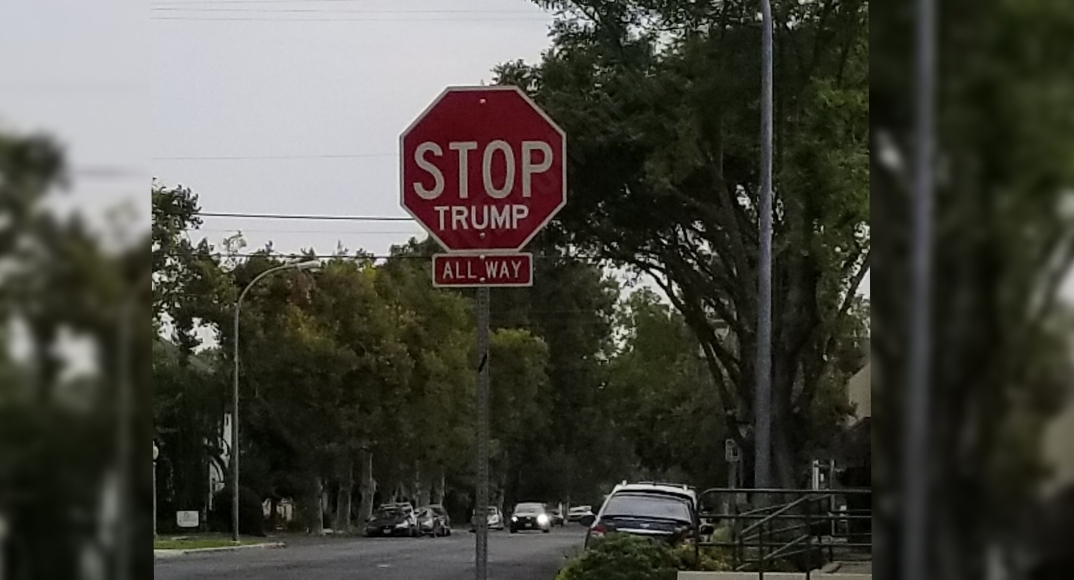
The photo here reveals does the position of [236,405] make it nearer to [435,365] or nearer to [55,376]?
[435,365]

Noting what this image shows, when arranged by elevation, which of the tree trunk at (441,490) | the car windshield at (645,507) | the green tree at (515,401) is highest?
the green tree at (515,401)

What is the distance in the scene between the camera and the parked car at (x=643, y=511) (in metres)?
5.45

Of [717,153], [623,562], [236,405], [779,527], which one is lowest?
[623,562]

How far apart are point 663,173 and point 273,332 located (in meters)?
1.75

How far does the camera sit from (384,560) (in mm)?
5613

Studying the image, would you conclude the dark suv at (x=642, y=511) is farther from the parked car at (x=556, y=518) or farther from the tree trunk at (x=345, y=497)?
the tree trunk at (x=345, y=497)

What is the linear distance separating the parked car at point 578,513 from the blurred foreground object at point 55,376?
256cm

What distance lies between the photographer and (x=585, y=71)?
5684 mm

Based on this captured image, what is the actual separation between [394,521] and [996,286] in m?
3.35

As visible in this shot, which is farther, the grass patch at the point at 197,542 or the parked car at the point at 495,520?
the grass patch at the point at 197,542

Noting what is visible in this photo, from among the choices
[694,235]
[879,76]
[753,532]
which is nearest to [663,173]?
[694,235]

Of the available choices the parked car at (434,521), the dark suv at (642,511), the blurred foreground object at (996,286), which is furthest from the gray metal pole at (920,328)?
the parked car at (434,521)

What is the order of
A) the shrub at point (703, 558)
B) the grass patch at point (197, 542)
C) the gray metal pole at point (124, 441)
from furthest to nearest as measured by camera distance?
the shrub at point (703, 558), the grass patch at point (197, 542), the gray metal pole at point (124, 441)

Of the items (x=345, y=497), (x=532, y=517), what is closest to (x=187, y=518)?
(x=345, y=497)
